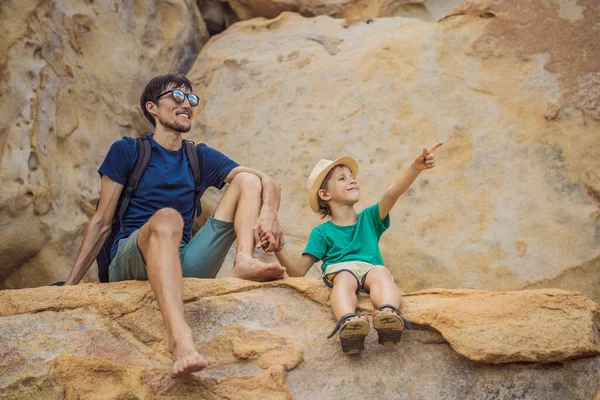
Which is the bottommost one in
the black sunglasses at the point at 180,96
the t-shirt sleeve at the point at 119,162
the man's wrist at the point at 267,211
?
the man's wrist at the point at 267,211

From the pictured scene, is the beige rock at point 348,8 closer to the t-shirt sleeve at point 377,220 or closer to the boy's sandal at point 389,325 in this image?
the t-shirt sleeve at point 377,220

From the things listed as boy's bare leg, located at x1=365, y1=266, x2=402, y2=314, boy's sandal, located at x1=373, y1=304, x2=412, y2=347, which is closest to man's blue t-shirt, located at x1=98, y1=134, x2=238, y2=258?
boy's bare leg, located at x1=365, y1=266, x2=402, y2=314

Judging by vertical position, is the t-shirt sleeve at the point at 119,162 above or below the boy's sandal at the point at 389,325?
above

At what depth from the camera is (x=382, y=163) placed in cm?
635

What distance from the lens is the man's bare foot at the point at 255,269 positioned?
13.7 feet

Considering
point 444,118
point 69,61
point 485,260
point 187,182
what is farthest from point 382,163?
point 69,61

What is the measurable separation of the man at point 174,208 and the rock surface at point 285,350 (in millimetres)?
255

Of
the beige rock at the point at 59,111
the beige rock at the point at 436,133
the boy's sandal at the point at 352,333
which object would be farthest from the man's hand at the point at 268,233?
the beige rock at the point at 59,111

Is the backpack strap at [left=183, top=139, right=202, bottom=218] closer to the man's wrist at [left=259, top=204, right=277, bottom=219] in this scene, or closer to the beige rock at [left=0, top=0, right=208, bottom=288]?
the man's wrist at [left=259, top=204, right=277, bottom=219]

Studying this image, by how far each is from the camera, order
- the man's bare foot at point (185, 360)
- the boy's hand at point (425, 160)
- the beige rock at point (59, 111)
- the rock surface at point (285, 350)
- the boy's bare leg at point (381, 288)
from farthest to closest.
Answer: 1. the beige rock at point (59, 111)
2. the boy's hand at point (425, 160)
3. the boy's bare leg at point (381, 288)
4. the rock surface at point (285, 350)
5. the man's bare foot at point (185, 360)

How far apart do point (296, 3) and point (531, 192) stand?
130 inches

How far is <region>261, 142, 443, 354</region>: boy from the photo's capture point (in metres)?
3.60

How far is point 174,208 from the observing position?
448 centimetres

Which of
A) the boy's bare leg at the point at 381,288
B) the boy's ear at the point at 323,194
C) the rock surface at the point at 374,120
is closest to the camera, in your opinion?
the boy's bare leg at the point at 381,288
